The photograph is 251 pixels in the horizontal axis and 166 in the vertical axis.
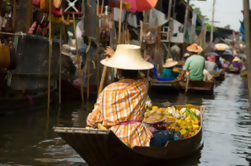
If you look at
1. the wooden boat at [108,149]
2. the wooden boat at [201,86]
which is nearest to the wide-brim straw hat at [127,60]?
the wooden boat at [108,149]

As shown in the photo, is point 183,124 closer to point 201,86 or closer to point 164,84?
point 164,84

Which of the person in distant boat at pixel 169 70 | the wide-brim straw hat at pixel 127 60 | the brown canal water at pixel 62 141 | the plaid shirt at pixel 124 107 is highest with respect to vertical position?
the wide-brim straw hat at pixel 127 60

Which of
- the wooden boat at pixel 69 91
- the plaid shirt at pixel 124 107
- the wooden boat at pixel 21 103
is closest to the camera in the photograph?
the plaid shirt at pixel 124 107

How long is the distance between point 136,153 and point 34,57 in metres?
5.04

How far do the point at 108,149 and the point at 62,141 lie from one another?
7.95 feet

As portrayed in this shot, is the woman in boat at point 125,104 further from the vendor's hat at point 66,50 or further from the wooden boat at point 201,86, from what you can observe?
the wooden boat at point 201,86

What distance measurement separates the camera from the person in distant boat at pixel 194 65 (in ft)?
44.0

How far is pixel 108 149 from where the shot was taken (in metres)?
3.94

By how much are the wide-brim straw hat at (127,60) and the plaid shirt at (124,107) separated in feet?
0.52

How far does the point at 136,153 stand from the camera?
4117 mm

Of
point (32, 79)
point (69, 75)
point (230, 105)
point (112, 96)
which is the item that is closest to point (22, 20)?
point (32, 79)

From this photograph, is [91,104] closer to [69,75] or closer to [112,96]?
[69,75]

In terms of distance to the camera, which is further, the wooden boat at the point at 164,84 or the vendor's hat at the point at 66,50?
the wooden boat at the point at 164,84

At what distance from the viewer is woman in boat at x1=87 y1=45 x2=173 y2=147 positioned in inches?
161
